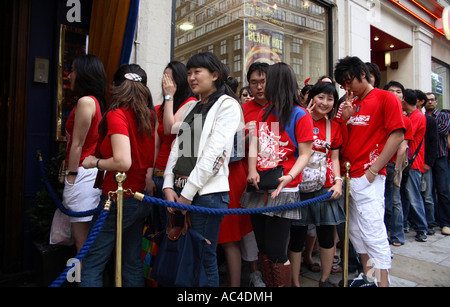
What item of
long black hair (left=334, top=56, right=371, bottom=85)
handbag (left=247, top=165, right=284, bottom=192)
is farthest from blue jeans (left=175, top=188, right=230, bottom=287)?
long black hair (left=334, top=56, right=371, bottom=85)

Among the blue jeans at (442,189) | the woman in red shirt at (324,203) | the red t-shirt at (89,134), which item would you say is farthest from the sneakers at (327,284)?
the blue jeans at (442,189)

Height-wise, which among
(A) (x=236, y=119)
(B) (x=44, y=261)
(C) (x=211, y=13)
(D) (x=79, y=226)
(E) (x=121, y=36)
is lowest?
(B) (x=44, y=261)

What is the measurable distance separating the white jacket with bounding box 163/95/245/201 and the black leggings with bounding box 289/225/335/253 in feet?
3.69

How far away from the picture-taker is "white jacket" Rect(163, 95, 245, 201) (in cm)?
204

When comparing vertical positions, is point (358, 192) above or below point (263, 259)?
above

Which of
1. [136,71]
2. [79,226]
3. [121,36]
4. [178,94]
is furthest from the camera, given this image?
[121,36]

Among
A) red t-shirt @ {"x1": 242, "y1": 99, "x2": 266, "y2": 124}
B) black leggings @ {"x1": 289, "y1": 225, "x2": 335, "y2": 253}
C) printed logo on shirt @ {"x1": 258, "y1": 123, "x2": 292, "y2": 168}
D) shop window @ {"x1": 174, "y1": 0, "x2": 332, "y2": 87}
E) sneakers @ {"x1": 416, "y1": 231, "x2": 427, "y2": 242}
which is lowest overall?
sneakers @ {"x1": 416, "y1": 231, "x2": 427, "y2": 242}

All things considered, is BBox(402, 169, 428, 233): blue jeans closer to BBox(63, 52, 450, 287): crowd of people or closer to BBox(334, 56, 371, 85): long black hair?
BBox(63, 52, 450, 287): crowd of people

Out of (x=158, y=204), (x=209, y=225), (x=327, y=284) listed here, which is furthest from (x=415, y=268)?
(x=158, y=204)

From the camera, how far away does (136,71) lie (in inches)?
97.0

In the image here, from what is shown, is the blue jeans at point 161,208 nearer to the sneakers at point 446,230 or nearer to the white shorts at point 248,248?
the white shorts at point 248,248
